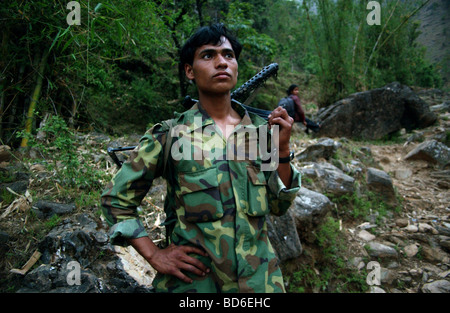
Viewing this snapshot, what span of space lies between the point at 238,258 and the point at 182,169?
546 millimetres

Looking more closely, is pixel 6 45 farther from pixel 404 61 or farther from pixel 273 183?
pixel 404 61

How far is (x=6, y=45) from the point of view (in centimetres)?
273

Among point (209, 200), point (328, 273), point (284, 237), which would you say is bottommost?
point (328, 273)

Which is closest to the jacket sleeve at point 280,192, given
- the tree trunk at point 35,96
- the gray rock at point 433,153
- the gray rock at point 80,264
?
the gray rock at point 80,264

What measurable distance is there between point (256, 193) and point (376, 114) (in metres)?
7.65

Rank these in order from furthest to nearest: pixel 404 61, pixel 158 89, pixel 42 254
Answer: pixel 404 61 → pixel 158 89 → pixel 42 254

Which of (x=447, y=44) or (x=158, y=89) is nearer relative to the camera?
(x=158, y=89)

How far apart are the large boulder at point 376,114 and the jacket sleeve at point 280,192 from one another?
635 centimetres

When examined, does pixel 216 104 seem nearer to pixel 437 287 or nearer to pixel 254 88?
pixel 254 88

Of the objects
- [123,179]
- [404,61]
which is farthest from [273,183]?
[404,61]

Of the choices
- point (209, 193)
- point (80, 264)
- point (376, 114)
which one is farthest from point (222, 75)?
point (376, 114)

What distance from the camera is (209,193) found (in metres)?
1.34

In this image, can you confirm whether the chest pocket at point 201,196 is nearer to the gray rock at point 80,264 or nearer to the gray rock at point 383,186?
the gray rock at point 80,264

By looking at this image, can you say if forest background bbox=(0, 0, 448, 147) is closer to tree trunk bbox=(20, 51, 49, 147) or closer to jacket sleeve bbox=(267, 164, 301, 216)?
tree trunk bbox=(20, 51, 49, 147)
